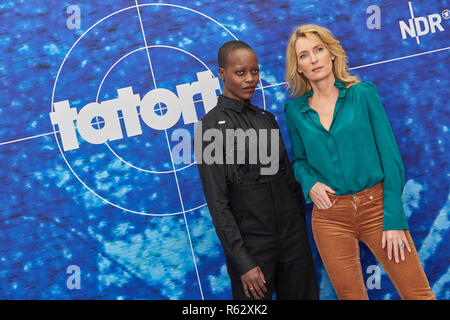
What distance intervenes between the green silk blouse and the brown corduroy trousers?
5 centimetres

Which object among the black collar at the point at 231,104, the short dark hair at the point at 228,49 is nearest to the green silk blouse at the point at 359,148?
the black collar at the point at 231,104

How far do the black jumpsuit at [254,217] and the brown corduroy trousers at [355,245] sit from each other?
10 cm

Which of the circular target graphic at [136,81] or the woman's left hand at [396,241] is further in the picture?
the circular target graphic at [136,81]

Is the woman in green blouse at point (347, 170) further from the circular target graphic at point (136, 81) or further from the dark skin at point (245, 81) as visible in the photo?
the circular target graphic at point (136, 81)

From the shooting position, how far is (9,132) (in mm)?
2389

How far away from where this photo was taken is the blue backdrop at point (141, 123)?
2.39m

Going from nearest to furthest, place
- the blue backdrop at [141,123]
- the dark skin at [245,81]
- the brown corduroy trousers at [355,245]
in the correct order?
the dark skin at [245,81] → the brown corduroy trousers at [355,245] → the blue backdrop at [141,123]

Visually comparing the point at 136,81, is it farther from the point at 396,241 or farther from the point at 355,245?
the point at 396,241

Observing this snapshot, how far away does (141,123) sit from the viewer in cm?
242

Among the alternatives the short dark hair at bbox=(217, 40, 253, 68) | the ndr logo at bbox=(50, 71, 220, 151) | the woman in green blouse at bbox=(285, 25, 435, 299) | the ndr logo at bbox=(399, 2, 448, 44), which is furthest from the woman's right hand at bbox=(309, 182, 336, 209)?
the ndr logo at bbox=(399, 2, 448, 44)

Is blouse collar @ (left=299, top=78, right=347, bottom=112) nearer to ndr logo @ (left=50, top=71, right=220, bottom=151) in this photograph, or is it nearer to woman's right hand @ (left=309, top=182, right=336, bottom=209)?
woman's right hand @ (left=309, top=182, right=336, bottom=209)

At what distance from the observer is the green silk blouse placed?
1826 millimetres

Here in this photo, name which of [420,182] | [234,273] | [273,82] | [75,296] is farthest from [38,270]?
[420,182]
